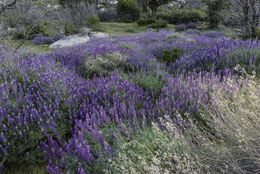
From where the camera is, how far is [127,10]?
26234 mm

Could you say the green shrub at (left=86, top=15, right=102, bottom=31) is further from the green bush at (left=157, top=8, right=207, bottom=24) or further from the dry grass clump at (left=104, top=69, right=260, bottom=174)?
the dry grass clump at (left=104, top=69, right=260, bottom=174)

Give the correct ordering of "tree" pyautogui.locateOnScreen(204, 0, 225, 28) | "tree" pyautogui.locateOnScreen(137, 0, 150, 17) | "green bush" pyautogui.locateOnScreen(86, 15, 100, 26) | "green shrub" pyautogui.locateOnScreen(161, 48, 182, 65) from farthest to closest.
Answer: "tree" pyautogui.locateOnScreen(137, 0, 150, 17) → "green bush" pyautogui.locateOnScreen(86, 15, 100, 26) → "tree" pyautogui.locateOnScreen(204, 0, 225, 28) → "green shrub" pyautogui.locateOnScreen(161, 48, 182, 65)

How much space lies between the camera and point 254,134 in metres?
1.74

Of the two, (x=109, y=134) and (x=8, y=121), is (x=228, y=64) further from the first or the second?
(x=8, y=121)

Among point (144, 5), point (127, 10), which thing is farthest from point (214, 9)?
point (144, 5)

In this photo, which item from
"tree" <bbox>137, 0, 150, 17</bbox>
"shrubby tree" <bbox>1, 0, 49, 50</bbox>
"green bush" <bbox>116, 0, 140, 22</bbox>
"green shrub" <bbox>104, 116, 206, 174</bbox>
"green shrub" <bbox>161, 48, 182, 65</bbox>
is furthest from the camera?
"tree" <bbox>137, 0, 150, 17</bbox>

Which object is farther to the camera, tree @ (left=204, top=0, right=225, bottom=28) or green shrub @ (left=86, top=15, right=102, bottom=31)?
green shrub @ (left=86, top=15, right=102, bottom=31)

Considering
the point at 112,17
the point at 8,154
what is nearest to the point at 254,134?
the point at 8,154

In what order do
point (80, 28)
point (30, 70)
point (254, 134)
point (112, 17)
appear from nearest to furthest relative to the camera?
point (254, 134) → point (30, 70) → point (80, 28) → point (112, 17)

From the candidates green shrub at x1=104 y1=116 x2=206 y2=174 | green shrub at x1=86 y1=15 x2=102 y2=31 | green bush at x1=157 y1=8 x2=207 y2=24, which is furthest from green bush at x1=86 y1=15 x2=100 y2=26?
green shrub at x1=104 y1=116 x2=206 y2=174

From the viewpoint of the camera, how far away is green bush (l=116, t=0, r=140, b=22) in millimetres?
25594

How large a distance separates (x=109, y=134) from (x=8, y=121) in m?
1.21

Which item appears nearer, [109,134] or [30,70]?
[109,134]

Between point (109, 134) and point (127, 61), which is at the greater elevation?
point (127, 61)
